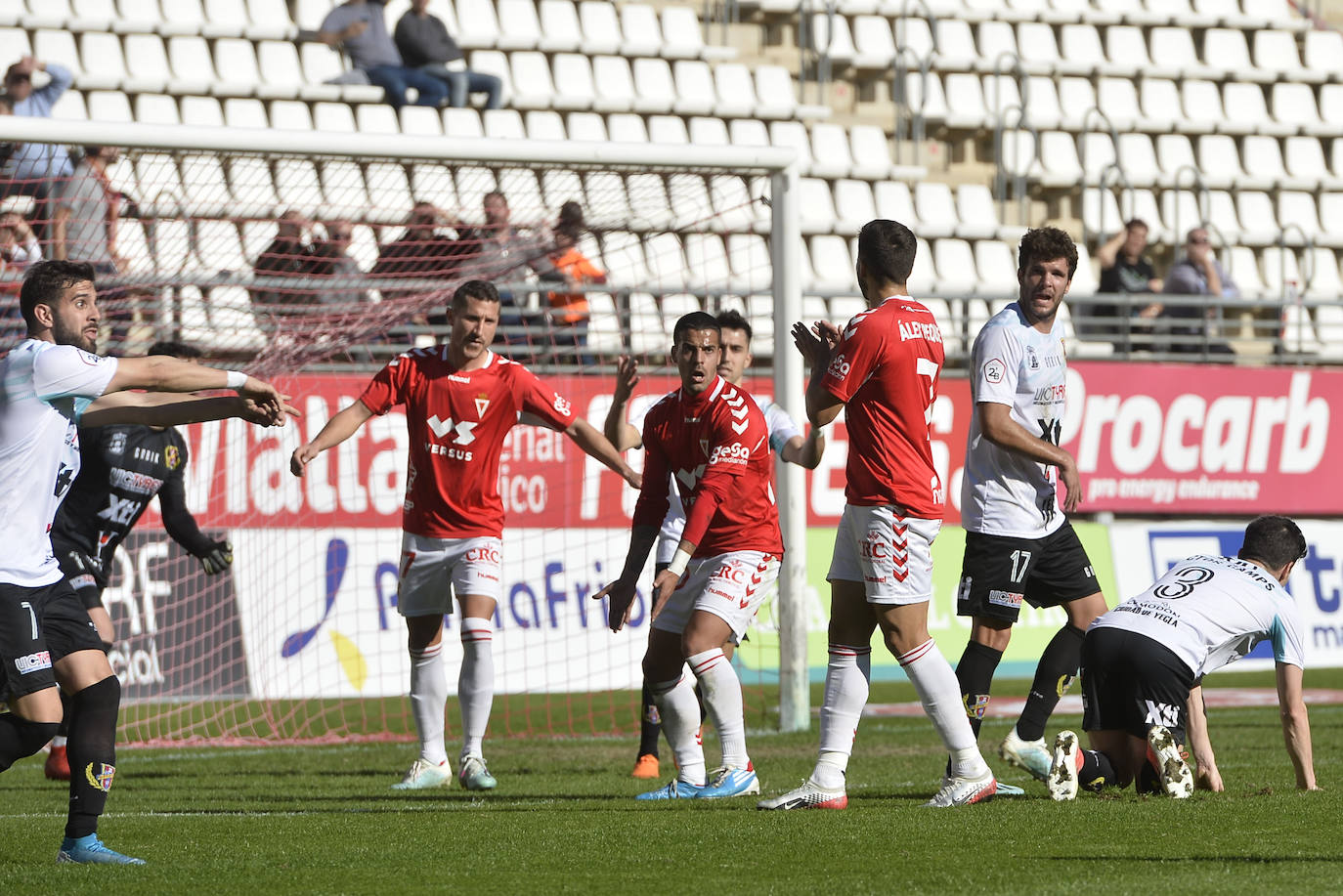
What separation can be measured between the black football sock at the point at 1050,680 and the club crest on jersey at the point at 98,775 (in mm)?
3684

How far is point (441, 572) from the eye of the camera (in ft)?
27.8

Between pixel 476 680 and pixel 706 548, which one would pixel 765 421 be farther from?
pixel 476 680

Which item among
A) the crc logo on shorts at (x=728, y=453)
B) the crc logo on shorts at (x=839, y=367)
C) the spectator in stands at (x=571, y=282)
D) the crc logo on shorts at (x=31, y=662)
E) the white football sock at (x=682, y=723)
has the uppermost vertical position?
the spectator in stands at (x=571, y=282)

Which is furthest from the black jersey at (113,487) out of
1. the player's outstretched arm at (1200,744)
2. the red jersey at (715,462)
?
the player's outstretched arm at (1200,744)

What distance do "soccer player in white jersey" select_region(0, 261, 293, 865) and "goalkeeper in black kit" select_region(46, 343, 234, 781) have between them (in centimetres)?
Result: 323

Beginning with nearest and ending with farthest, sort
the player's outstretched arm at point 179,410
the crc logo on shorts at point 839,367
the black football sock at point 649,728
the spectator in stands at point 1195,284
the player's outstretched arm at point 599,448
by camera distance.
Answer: the player's outstretched arm at point 179,410
the crc logo on shorts at point 839,367
the player's outstretched arm at point 599,448
the black football sock at point 649,728
the spectator in stands at point 1195,284

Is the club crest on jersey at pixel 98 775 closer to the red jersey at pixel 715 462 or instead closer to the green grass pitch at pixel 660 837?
the green grass pitch at pixel 660 837

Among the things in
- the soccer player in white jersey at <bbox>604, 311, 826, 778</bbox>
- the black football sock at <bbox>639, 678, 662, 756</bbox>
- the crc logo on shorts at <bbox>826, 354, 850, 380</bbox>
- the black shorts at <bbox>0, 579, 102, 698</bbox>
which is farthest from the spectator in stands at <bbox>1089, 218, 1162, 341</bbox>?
the black shorts at <bbox>0, 579, 102, 698</bbox>

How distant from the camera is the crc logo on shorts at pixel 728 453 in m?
7.28

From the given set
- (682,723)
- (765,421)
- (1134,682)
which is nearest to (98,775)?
(682,723)

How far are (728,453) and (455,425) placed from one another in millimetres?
1716

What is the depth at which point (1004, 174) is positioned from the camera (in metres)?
19.9

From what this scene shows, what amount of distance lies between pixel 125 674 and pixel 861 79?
12.1 meters

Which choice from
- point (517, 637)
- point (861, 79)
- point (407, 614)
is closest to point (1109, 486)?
point (517, 637)
